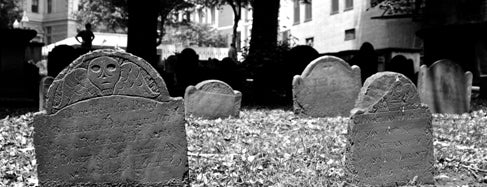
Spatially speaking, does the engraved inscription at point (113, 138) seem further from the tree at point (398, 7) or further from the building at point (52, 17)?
the building at point (52, 17)

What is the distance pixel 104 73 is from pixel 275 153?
2386mm

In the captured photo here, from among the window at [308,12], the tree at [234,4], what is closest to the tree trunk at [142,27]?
the tree at [234,4]

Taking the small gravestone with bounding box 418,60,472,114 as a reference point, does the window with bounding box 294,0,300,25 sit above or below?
above

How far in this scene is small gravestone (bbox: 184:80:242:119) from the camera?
10.7 m

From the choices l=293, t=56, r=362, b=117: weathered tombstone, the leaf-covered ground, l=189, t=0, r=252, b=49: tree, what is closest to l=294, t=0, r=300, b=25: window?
l=189, t=0, r=252, b=49: tree

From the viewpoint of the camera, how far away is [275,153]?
6.92 meters

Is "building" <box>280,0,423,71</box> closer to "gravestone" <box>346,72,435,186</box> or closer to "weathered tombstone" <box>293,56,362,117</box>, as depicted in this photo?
"weathered tombstone" <box>293,56,362,117</box>

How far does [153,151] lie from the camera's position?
5430mm

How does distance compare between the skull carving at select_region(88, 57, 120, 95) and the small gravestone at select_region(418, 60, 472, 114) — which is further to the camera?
the small gravestone at select_region(418, 60, 472, 114)

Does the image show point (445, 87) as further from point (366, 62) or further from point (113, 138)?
point (113, 138)

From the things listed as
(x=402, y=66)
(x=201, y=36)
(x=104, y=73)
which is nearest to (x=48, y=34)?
(x=201, y=36)

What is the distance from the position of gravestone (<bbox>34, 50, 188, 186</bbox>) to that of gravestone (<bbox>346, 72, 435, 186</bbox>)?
59.9 inches

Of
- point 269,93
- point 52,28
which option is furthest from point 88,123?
point 52,28

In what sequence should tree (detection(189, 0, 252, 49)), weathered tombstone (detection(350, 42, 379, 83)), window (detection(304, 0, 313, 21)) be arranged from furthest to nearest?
window (detection(304, 0, 313, 21)) → tree (detection(189, 0, 252, 49)) → weathered tombstone (detection(350, 42, 379, 83))
